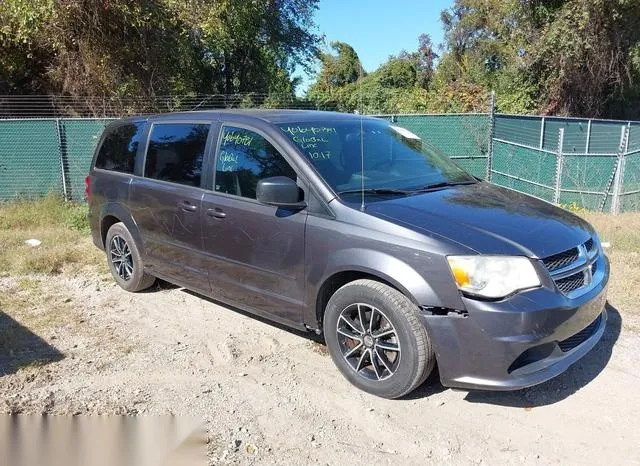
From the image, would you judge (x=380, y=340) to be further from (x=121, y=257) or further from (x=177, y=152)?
(x=121, y=257)

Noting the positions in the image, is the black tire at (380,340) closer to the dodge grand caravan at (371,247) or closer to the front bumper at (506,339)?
the dodge grand caravan at (371,247)

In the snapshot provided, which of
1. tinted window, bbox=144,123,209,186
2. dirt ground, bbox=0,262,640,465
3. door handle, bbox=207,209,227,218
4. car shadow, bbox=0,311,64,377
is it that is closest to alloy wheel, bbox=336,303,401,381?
dirt ground, bbox=0,262,640,465

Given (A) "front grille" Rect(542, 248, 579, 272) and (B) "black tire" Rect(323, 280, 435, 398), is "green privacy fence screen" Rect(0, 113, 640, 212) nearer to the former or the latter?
(A) "front grille" Rect(542, 248, 579, 272)

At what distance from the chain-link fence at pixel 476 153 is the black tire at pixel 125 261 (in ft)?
20.6

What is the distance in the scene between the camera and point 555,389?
3678 mm

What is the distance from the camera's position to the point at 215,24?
586 inches

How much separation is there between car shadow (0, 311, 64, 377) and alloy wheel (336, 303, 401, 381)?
88.7 inches

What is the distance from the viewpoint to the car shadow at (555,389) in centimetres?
355

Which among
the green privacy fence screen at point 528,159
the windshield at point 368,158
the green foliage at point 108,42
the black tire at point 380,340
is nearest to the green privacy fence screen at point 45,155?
the green foliage at point 108,42

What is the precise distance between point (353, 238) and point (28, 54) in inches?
514

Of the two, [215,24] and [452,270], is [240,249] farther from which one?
[215,24]

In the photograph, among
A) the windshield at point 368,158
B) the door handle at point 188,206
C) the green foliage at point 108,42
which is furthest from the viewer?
the green foliage at point 108,42

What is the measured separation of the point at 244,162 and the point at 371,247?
1387 millimetres

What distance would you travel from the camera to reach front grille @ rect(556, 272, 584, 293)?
3.33 metres
